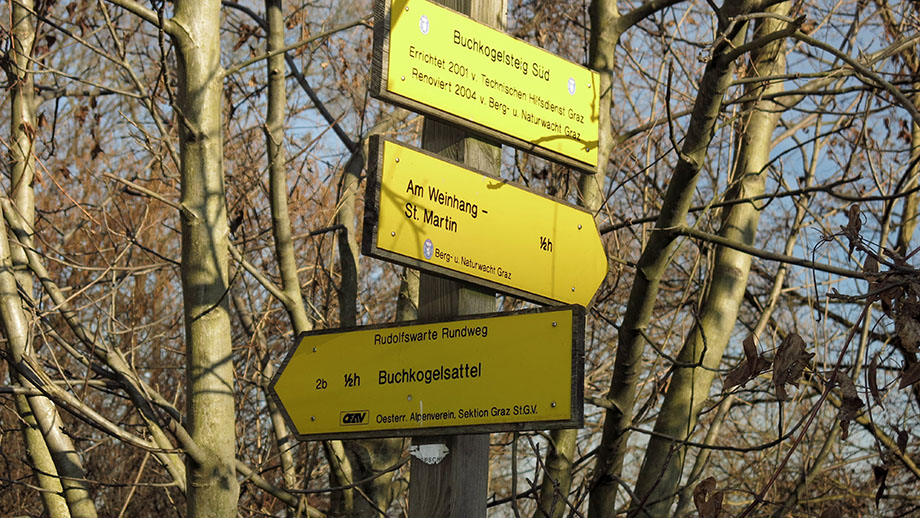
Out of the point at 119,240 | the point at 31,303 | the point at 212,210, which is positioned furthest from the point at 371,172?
the point at 119,240

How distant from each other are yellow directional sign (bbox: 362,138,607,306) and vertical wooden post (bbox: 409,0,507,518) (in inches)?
3.6

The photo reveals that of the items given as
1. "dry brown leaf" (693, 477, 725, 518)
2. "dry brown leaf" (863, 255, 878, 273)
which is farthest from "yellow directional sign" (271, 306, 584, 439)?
"dry brown leaf" (863, 255, 878, 273)

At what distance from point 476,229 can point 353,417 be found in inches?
25.4

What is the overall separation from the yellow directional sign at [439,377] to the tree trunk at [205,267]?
124 centimetres

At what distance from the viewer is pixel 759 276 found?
941cm

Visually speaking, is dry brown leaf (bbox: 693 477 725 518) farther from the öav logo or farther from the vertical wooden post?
the öav logo

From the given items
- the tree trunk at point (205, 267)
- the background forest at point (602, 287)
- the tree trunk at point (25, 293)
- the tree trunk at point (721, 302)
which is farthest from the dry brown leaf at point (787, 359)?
the tree trunk at point (25, 293)

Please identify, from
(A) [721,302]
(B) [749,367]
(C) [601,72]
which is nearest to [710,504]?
(B) [749,367]

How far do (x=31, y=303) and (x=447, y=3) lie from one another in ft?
8.94

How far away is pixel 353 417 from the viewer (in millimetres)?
2881

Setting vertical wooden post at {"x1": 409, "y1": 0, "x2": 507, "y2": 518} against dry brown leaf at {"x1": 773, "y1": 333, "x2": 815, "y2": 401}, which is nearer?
dry brown leaf at {"x1": 773, "y1": 333, "x2": 815, "y2": 401}

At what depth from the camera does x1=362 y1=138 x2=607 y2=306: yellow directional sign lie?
2.73 metres

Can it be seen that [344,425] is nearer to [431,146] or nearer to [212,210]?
[431,146]

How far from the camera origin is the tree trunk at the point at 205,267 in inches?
162
